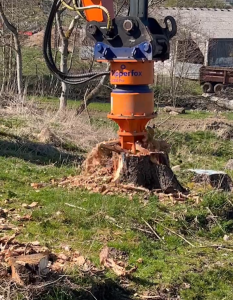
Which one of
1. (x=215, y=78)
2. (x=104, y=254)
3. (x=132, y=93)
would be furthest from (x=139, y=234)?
(x=215, y=78)

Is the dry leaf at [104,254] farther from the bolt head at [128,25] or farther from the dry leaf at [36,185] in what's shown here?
the bolt head at [128,25]

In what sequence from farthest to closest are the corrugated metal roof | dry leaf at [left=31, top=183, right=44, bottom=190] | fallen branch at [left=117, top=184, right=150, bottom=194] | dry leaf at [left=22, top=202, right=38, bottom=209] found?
the corrugated metal roof
dry leaf at [left=31, top=183, right=44, bottom=190]
fallen branch at [left=117, top=184, right=150, bottom=194]
dry leaf at [left=22, top=202, right=38, bottom=209]

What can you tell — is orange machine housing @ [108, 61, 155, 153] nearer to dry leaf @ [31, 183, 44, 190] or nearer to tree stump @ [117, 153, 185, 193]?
tree stump @ [117, 153, 185, 193]

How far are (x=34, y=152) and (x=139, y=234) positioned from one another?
411 centimetres

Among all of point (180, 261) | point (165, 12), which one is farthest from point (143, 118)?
point (165, 12)

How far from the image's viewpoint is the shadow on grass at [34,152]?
8711mm

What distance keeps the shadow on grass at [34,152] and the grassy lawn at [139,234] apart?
3.92ft

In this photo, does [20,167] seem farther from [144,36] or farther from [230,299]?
[230,299]

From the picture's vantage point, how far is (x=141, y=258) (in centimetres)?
514

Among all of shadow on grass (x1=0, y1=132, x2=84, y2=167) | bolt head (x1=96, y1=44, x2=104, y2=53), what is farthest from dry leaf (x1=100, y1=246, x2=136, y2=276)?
shadow on grass (x1=0, y1=132, x2=84, y2=167)

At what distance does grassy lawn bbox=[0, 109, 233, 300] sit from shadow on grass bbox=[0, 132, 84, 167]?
1195 millimetres

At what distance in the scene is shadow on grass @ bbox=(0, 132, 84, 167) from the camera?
8.71 m

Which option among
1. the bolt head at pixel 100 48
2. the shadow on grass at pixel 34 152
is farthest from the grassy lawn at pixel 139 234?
the bolt head at pixel 100 48

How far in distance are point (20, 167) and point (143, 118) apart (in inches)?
81.4
